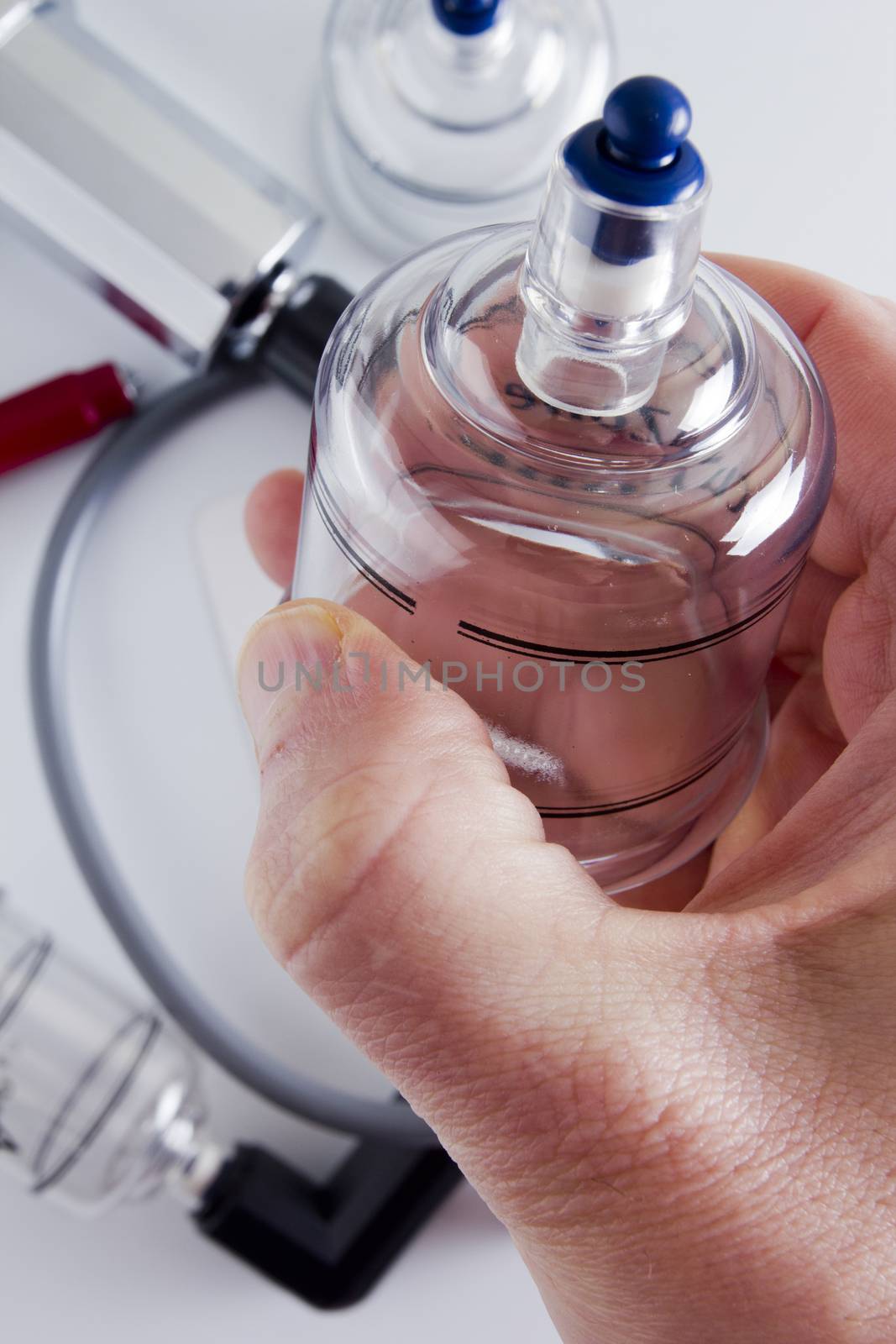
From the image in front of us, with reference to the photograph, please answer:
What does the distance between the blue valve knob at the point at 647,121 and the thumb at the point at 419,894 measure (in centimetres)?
18

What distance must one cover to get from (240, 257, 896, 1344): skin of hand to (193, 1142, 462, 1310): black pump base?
33 cm

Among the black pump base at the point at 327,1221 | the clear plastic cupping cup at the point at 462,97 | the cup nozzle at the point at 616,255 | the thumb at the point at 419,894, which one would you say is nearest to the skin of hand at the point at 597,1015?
the thumb at the point at 419,894

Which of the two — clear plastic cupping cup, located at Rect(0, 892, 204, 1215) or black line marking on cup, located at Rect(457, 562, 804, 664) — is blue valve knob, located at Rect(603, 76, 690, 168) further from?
clear plastic cupping cup, located at Rect(0, 892, 204, 1215)

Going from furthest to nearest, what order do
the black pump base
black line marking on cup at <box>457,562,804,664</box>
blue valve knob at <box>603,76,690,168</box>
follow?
the black pump base < black line marking on cup at <box>457,562,804,664</box> < blue valve knob at <box>603,76,690,168</box>

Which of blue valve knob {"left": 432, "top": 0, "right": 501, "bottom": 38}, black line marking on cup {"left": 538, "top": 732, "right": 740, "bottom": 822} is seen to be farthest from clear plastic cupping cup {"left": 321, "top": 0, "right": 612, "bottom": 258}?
black line marking on cup {"left": 538, "top": 732, "right": 740, "bottom": 822}

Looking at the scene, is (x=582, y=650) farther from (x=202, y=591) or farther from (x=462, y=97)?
(x=462, y=97)

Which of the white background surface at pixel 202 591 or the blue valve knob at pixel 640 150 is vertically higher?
the blue valve knob at pixel 640 150

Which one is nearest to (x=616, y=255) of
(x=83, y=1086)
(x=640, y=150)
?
(x=640, y=150)

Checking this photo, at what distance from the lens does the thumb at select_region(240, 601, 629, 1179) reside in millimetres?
369

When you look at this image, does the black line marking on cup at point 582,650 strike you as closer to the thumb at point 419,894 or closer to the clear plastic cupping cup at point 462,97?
the thumb at point 419,894

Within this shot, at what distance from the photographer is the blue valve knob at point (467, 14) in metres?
0.77

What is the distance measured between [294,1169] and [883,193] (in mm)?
816

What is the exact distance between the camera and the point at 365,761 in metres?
0.40

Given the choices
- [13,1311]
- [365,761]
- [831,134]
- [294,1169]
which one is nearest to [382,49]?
[831,134]
